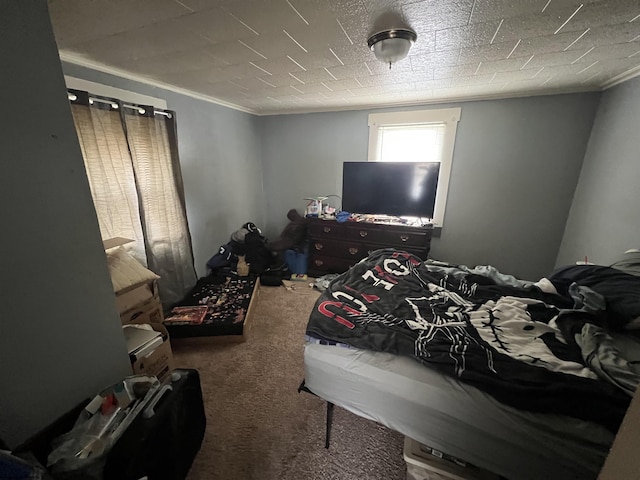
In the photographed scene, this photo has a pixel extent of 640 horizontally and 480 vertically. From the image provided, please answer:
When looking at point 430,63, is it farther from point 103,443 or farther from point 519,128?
point 103,443

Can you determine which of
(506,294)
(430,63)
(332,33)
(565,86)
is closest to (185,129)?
(332,33)

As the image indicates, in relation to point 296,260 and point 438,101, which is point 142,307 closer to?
point 296,260

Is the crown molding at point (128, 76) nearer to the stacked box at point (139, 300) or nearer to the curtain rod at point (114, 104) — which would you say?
A: the curtain rod at point (114, 104)

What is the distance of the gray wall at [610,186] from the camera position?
182 cm

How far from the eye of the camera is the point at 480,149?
9.13 feet

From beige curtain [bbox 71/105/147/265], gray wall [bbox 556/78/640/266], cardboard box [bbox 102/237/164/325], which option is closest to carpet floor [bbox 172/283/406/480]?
cardboard box [bbox 102/237/164/325]

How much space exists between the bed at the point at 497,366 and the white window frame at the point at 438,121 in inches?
65.1

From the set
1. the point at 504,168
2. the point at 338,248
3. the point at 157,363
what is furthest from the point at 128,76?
the point at 504,168

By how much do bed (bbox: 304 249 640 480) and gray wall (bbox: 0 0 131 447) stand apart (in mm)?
961

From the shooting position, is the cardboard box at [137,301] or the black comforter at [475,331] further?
the cardboard box at [137,301]

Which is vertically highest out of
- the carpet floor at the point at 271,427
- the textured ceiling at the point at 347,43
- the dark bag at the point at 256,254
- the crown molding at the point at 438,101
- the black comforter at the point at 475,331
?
the crown molding at the point at 438,101

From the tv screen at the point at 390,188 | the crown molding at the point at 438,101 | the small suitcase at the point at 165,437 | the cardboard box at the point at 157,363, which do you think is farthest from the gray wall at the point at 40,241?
the crown molding at the point at 438,101

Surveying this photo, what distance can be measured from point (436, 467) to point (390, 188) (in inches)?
99.3

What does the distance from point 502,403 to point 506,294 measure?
0.82 m
